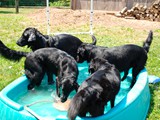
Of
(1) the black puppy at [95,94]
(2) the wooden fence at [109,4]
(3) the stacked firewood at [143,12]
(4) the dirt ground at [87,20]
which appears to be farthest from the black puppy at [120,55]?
(2) the wooden fence at [109,4]

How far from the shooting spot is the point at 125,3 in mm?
16312

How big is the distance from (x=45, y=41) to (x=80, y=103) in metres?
3.13

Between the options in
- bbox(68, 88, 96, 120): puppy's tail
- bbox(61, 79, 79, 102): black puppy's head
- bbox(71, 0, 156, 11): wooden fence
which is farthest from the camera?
bbox(71, 0, 156, 11): wooden fence

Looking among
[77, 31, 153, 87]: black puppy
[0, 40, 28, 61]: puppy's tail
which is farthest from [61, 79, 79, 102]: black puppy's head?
[0, 40, 28, 61]: puppy's tail

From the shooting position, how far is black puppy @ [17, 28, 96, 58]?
616 centimetres

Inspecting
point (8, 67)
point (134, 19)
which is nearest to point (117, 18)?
point (134, 19)

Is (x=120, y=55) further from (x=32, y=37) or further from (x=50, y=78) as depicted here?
(x=32, y=37)

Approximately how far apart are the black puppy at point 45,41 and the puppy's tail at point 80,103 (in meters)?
2.74

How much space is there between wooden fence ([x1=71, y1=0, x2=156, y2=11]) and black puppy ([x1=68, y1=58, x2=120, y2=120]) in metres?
12.5

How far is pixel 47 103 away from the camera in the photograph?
5145 mm

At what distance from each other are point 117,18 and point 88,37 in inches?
175

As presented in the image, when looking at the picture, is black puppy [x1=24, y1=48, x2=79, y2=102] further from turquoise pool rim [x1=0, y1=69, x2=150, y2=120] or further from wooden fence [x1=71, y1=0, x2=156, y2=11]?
wooden fence [x1=71, y1=0, x2=156, y2=11]

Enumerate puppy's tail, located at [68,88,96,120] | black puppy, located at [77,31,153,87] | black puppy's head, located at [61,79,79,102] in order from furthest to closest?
1. black puppy, located at [77,31,153,87]
2. black puppy's head, located at [61,79,79,102]
3. puppy's tail, located at [68,88,96,120]

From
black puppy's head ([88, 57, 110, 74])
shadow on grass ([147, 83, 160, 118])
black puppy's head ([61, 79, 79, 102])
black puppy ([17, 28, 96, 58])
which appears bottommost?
shadow on grass ([147, 83, 160, 118])
